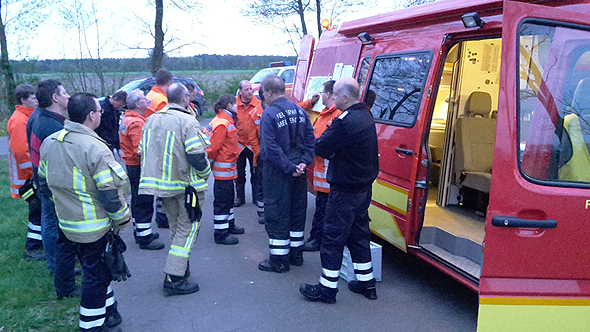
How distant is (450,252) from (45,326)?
11.8ft

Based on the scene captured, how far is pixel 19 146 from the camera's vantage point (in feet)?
16.0

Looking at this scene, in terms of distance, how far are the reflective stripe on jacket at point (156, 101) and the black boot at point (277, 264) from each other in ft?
7.85

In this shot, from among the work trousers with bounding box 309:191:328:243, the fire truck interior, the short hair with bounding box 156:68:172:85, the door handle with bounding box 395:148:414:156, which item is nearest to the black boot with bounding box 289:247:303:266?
the work trousers with bounding box 309:191:328:243

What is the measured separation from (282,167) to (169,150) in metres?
1.10

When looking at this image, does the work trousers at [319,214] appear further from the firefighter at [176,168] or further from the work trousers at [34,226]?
the work trousers at [34,226]

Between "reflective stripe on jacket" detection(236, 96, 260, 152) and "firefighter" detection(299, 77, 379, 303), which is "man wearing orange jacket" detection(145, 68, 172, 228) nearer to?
"reflective stripe on jacket" detection(236, 96, 260, 152)

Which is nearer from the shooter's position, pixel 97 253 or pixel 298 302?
pixel 97 253

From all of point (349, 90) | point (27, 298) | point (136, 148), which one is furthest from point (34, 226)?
point (349, 90)

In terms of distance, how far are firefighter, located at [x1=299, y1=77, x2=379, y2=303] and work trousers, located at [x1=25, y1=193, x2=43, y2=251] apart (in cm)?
315

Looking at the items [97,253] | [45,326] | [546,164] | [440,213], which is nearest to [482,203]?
[440,213]

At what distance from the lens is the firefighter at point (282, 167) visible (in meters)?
4.66

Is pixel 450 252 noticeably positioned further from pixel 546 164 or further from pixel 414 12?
pixel 414 12

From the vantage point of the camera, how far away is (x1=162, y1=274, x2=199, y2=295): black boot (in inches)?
172

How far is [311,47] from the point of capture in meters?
A: 7.03
